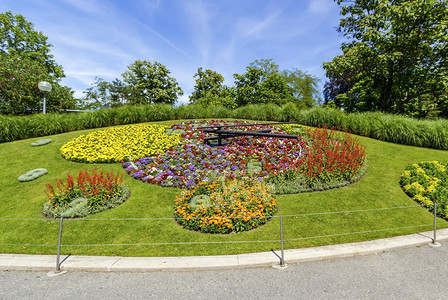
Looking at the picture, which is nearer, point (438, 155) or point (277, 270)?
point (277, 270)

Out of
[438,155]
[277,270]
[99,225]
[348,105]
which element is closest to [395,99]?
[348,105]

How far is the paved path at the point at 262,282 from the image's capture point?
356cm

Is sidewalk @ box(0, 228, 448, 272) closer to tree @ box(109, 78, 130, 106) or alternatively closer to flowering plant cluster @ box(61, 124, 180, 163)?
flowering plant cluster @ box(61, 124, 180, 163)

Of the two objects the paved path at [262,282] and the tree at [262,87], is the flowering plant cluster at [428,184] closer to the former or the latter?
the paved path at [262,282]

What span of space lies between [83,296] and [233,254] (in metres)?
2.91

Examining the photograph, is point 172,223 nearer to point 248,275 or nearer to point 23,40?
point 248,275

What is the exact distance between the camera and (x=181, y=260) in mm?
4438

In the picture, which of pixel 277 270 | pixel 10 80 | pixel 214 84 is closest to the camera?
pixel 277 270

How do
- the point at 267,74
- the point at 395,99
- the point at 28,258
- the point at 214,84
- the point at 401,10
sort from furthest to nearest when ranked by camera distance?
the point at 214,84
the point at 267,74
the point at 395,99
the point at 401,10
the point at 28,258

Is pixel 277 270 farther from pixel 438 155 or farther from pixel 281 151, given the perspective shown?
pixel 438 155

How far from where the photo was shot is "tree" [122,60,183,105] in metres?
47.2

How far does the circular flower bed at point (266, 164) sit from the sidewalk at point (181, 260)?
289 centimetres

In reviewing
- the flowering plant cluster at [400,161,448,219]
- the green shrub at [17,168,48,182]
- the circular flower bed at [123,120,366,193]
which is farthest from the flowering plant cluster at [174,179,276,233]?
the green shrub at [17,168,48,182]

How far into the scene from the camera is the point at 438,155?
32.7ft
